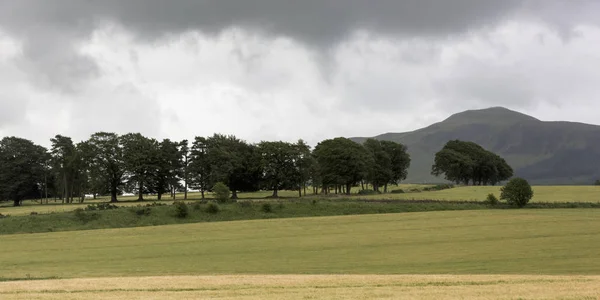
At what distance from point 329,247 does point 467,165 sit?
107 m

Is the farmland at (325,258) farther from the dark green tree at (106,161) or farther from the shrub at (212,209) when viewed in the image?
the dark green tree at (106,161)

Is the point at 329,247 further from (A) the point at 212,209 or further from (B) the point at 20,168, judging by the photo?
(B) the point at 20,168

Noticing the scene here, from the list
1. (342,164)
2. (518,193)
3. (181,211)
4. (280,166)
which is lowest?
(181,211)

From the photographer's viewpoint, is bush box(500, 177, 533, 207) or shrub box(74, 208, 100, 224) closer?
shrub box(74, 208, 100, 224)

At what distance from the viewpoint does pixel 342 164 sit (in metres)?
106

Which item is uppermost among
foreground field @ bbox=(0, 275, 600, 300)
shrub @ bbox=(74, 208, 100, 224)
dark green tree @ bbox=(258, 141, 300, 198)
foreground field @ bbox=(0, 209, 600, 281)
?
dark green tree @ bbox=(258, 141, 300, 198)

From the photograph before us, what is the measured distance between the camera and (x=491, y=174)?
142 meters

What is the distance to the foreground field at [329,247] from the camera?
28484 mm

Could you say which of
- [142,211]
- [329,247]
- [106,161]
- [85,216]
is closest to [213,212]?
[142,211]

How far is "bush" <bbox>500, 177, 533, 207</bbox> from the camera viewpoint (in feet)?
214

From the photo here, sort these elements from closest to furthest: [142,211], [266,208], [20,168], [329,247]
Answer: [329,247]
[142,211]
[266,208]
[20,168]

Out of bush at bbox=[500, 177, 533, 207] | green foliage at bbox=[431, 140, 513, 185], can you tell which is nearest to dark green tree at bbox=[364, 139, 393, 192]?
green foliage at bbox=[431, 140, 513, 185]

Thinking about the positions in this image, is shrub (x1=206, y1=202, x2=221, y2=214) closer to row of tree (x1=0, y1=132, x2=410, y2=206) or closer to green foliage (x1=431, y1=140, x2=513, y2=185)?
row of tree (x1=0, y1=132, x2=410, y2=206)

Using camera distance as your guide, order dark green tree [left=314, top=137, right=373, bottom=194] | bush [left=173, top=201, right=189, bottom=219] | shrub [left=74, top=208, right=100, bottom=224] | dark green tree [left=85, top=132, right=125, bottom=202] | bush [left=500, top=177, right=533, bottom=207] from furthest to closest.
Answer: dark green tree [left=314, top=137, right=373, bottom=194] → dark green tree [left=85, top=132, right=125, bottom=202] → bush [left=500, top=177, right=533, bottom=207] → bush [left=173, top=201, right=189, bottom=219] → shrub [left=74, top=208, right=100, bottom=224]
